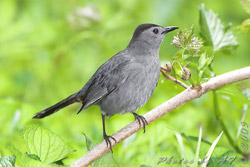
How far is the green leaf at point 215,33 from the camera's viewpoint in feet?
4.93

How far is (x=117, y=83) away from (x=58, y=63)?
113 centimetres

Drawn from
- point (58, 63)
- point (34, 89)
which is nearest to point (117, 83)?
point (58, 63)

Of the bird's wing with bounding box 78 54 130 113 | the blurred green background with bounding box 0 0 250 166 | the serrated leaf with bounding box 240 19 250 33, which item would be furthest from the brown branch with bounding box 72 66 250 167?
the bird's wing with bounding box 78 54 130 113

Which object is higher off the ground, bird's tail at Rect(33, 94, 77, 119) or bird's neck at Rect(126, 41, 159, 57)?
bird's neck at Rect(126, 41, 159, 57)

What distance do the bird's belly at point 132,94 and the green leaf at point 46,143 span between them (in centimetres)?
60

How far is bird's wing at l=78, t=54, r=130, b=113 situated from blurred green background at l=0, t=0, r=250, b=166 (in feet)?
0.54

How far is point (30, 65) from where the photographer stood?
361cm

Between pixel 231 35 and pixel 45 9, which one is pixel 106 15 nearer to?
pixel 45 9

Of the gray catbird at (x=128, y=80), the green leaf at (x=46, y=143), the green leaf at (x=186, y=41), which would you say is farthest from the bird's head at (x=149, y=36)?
the green leaf at (x=46, y=143)

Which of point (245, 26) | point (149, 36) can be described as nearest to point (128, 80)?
point (149, 36)

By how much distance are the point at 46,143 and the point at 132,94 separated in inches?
25.0

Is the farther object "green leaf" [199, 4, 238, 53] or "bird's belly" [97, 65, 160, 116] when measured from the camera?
"bird's belly" [97, 65, 160, 116]

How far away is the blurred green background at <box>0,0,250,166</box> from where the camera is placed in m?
1.74

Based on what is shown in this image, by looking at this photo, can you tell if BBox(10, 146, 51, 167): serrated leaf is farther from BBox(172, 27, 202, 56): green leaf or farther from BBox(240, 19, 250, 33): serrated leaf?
BBox(240, 19, 250, 33): serrated leaf
